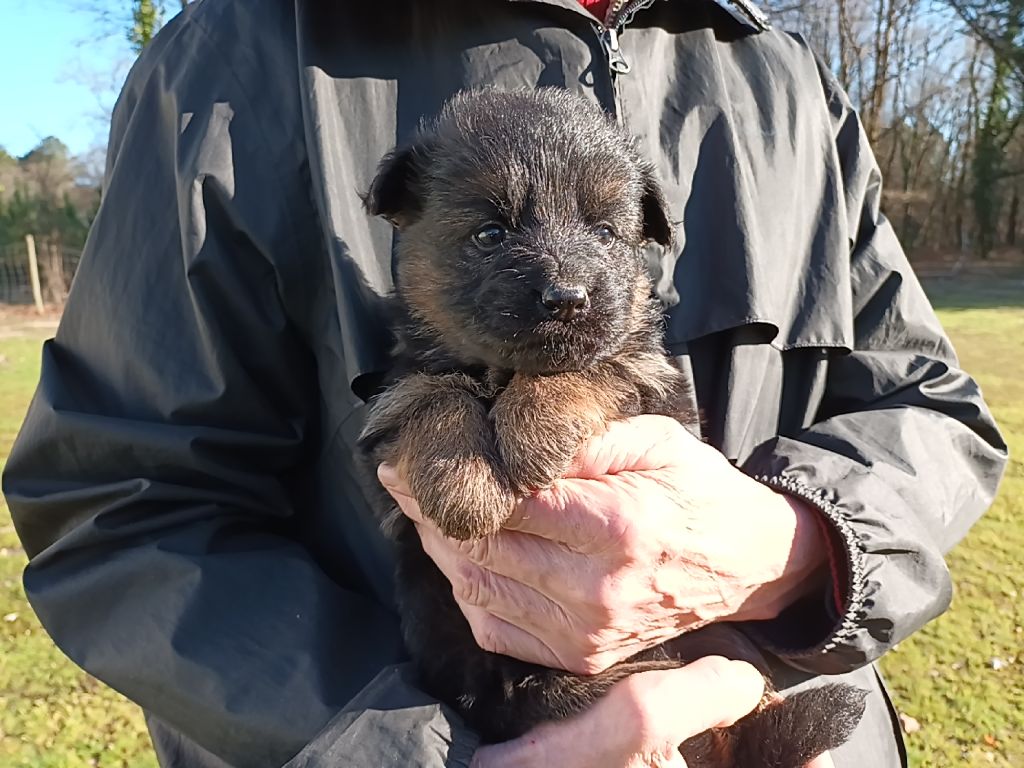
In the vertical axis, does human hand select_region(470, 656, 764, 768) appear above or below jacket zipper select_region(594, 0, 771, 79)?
below

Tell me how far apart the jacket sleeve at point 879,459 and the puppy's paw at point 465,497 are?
62cm

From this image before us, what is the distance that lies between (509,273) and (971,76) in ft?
131

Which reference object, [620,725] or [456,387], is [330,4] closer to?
[456,387]

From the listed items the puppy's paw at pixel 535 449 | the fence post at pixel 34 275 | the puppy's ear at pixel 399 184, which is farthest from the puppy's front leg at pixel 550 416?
the fence post at pixel 34 275

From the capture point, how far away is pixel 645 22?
212 cm

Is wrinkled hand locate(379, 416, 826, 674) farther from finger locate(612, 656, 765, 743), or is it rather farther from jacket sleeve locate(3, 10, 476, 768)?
jacket sleeve locate(3, 10, 476, 768)

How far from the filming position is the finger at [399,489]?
1854mm

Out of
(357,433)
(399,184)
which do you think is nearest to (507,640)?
(357,433)

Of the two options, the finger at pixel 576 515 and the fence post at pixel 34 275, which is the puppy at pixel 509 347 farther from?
the fence post at pixel 34 275

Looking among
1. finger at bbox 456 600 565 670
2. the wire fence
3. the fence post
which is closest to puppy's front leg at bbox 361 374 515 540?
finger at bbox 456 600 565 670

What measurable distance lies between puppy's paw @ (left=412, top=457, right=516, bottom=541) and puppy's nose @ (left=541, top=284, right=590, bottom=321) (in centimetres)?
35

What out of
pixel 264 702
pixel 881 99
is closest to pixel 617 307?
pixel 264 702

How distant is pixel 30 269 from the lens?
2431 centimetres

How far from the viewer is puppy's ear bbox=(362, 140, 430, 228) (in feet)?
6.15
